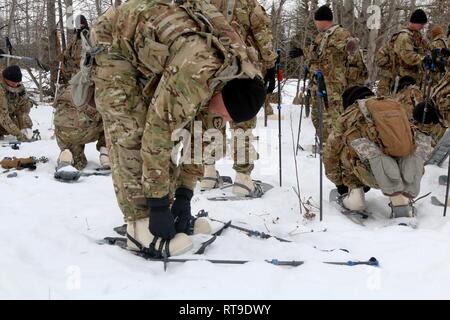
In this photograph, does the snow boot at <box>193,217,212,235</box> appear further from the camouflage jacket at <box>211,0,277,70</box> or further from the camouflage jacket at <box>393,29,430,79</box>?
the camouflage jacket at <box>393,29,430,79</box>

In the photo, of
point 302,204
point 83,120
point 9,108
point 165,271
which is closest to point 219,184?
point 302,204

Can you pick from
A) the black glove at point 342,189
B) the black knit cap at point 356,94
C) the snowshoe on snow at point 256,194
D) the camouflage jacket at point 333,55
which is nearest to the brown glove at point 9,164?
the snowshoe on snow at point 256,194

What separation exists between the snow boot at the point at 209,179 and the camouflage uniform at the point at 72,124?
1.78 metres

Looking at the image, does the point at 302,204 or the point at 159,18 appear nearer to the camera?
the point at 159,18

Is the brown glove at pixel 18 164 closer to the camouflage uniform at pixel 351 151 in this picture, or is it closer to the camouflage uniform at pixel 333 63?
the camouflage uniform at pixel 351 151

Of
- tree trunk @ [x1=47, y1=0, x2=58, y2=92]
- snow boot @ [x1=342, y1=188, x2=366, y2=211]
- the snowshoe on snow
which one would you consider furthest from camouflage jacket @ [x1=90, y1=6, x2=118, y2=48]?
tree trunk @ [x1=47, y1=0, x2=58, y2=92]

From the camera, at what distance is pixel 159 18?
2.33 metres

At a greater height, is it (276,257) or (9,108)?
(9,108)

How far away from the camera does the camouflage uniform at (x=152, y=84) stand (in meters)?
2.23

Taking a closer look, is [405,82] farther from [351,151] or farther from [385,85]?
[351,151]

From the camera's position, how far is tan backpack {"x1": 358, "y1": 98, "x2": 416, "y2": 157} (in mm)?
3650

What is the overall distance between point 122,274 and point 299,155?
465 cm

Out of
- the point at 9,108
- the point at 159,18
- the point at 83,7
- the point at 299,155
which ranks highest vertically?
the point at 83,7
